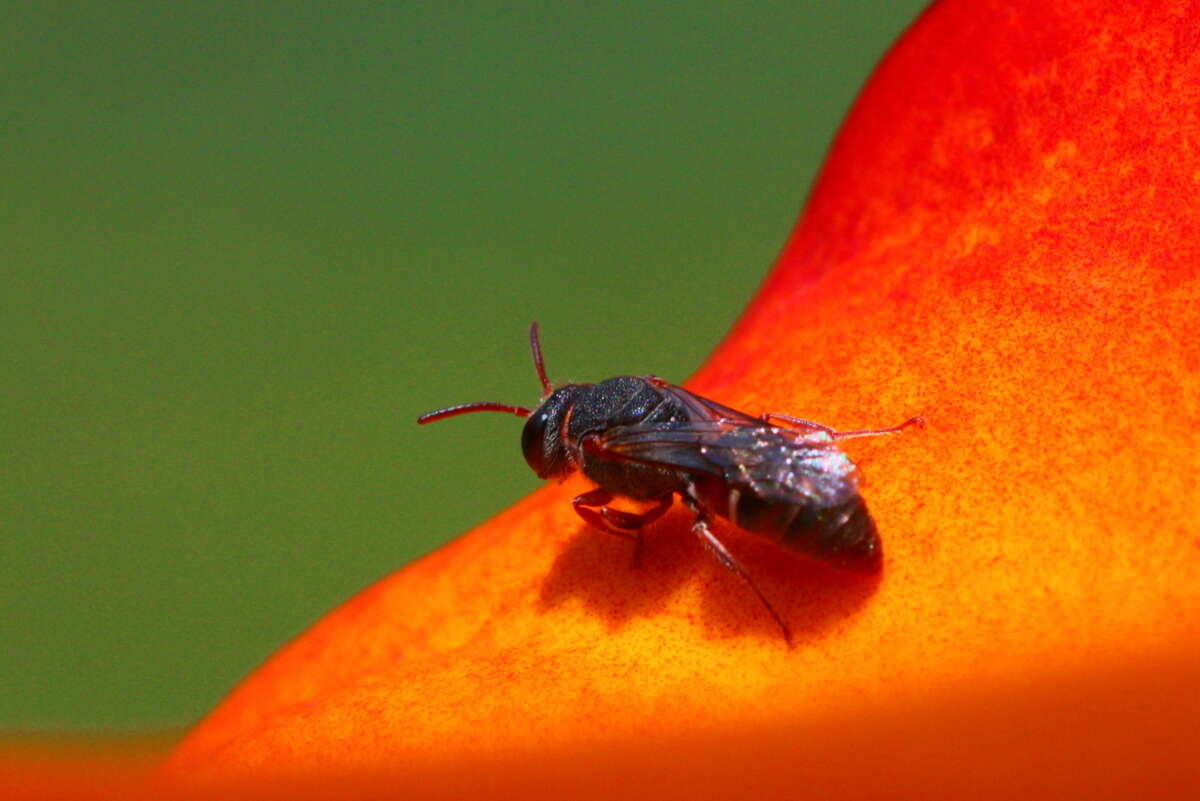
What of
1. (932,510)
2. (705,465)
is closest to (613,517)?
(705,465)

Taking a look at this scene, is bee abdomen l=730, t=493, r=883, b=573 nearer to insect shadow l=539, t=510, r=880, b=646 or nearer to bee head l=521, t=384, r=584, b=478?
insect shadow l=539, t=510, r=880, b=646

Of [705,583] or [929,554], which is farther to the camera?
[705,583]

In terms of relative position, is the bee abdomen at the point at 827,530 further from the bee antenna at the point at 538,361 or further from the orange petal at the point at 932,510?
the bee antenna at the point at 538,361

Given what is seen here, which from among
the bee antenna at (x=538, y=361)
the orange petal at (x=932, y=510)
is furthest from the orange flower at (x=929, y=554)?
the bee antenna at (x=538, y=361)

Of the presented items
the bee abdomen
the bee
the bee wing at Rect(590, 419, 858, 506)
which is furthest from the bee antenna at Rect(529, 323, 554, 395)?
the bee abdomen

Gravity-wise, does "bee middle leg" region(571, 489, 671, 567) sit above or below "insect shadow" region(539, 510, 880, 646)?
above

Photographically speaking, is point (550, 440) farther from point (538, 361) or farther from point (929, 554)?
point (929, 554)
